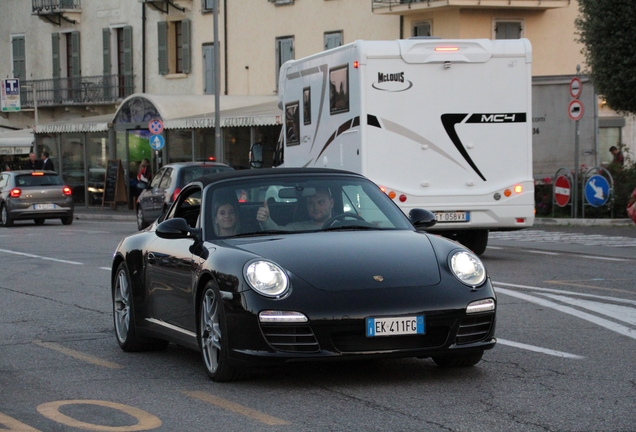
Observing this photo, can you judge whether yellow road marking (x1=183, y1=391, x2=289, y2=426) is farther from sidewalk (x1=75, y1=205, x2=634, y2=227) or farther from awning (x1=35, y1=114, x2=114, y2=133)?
awning (x1=35, y1=114, x2=114, y2=133)

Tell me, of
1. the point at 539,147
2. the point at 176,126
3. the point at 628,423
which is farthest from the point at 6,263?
the point at 176,126

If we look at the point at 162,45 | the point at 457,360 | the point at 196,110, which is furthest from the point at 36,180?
the point at 457,360

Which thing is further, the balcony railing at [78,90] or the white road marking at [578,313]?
the balcony railing at [78,90]

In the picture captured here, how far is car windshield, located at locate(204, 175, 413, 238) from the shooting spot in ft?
27.5

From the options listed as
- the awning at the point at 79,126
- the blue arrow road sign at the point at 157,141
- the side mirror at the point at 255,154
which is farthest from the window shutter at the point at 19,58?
the side mirror at the point at 255,154

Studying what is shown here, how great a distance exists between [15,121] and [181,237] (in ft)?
176

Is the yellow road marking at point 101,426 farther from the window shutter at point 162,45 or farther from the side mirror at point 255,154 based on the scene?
the window shutter at point 162,45

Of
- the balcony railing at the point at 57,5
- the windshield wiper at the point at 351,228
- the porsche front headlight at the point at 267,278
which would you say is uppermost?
the balcony railing at the point at 57,5

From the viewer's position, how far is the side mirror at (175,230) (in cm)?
840

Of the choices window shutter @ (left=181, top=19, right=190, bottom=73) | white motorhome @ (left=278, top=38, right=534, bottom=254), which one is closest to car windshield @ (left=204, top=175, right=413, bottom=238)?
white motorhome @ (left=278, top=38, right=534, bottom=254)

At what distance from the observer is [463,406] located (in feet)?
22.1

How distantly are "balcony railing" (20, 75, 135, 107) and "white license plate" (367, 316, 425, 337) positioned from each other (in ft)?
152

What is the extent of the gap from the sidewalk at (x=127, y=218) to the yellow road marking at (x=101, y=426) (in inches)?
805

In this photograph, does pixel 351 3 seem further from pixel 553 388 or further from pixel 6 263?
pixel 553 388
